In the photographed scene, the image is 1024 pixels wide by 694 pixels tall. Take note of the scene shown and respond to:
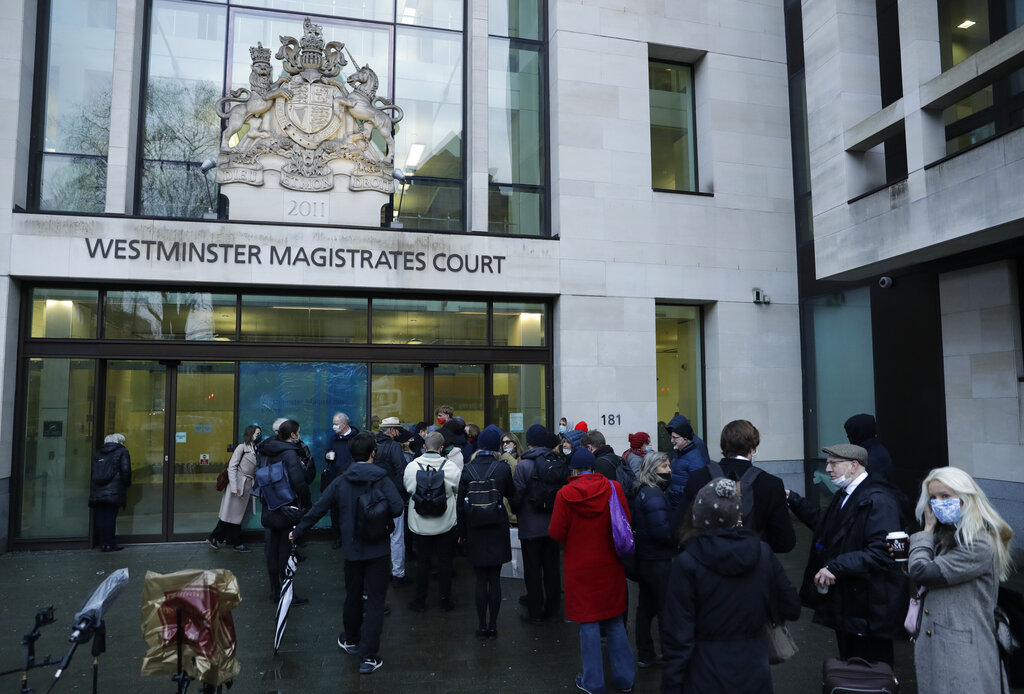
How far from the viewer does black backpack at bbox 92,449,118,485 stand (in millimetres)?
9969

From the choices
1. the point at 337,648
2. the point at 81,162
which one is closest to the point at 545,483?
the point at 337,648

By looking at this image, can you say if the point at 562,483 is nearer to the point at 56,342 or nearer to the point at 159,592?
the point at 159,592

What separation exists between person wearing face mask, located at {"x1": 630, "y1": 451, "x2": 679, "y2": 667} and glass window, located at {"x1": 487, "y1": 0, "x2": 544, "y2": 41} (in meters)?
9.99

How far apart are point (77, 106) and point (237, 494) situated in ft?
22.5

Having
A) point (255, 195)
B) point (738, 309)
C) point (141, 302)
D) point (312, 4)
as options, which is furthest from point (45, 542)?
point (738, 309)

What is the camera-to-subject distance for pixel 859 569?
13.3ft

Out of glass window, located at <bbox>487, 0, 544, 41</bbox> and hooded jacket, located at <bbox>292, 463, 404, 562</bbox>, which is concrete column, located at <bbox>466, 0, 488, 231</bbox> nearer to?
glass window, located at <bbox>487, 0, 544, 41</bbox>

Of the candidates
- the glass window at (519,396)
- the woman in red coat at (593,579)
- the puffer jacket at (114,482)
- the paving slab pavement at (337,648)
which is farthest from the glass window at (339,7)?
the woman in red coat at (593,579)

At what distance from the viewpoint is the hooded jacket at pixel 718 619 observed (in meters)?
3.36

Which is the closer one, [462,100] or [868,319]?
[868,319]

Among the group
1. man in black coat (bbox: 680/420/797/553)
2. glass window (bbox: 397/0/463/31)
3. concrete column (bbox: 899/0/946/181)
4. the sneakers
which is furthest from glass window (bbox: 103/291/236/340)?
concrete column (bbox: 899/0/946/181)

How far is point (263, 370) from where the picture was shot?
37.2 ft

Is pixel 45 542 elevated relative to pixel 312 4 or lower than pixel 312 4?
lower

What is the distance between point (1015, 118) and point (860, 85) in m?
2.25
